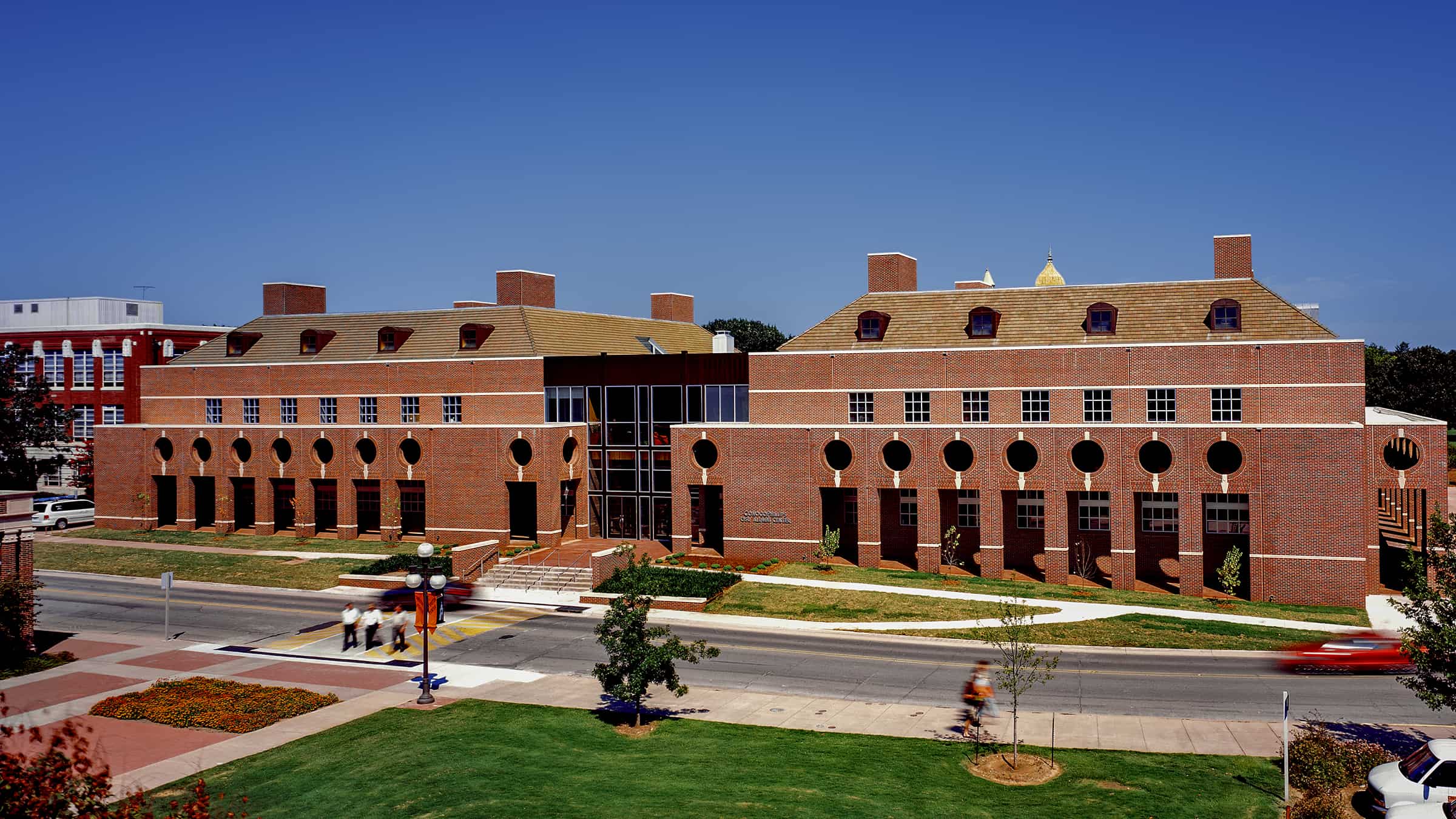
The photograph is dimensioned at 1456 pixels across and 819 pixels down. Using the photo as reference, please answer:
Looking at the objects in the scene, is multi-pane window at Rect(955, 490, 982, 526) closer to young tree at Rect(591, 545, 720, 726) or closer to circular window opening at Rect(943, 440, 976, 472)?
circular window opening at Rect(943, 440, 976, 472)

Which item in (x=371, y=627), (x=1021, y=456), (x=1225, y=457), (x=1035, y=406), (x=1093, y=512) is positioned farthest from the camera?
(x=1035, y=406)

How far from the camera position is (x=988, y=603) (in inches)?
1726

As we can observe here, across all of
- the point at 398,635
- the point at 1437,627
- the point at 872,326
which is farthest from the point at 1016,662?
the point at 872,326

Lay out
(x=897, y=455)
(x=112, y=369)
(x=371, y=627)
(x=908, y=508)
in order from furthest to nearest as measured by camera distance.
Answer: (x=112, y=369) < (x=908, y=508) < (x=897, y=455) < (x=371, y=627)

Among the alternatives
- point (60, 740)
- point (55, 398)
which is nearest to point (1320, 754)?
point (60, 740)

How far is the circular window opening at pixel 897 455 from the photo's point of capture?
52406 millimetres

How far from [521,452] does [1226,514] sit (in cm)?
3547

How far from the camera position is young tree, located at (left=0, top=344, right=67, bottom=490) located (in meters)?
70.6

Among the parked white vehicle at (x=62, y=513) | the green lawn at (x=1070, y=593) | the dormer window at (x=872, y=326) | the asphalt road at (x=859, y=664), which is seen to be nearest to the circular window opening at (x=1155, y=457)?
the green lawn at (x=1070, y=593)

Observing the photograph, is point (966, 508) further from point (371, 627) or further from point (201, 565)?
point (201, 565)

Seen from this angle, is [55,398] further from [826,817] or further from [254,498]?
[826,817]

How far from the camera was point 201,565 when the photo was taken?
181 feet

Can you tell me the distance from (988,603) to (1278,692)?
13.2 meters

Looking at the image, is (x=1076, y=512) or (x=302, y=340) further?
(x=302, y=340)
